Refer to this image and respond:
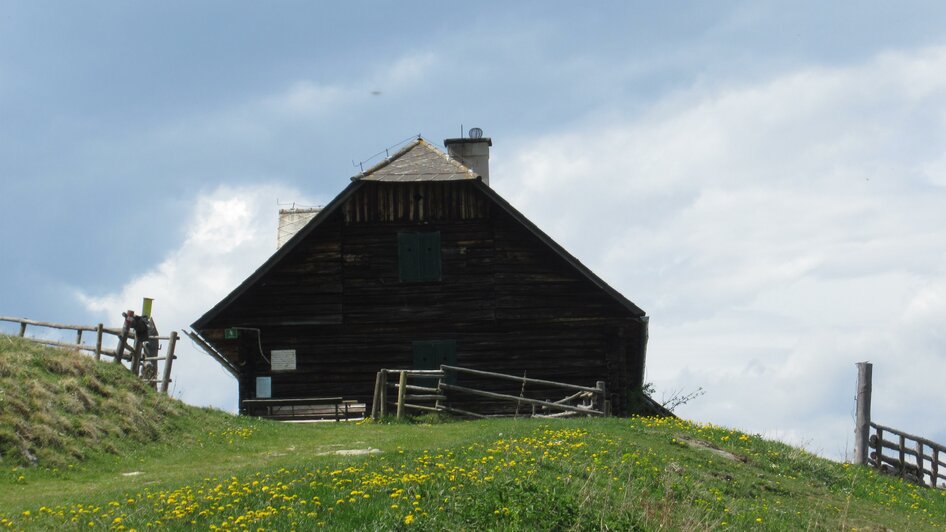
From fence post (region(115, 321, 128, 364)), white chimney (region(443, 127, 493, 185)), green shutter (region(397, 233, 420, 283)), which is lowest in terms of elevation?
fence post (region(115, 321, 128, 364))

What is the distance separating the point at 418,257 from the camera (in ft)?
96.6

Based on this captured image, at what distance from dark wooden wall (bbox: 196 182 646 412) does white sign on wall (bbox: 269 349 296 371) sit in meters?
0.18

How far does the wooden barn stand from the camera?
95.7 feet

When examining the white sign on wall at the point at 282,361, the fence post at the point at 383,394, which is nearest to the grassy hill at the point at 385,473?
the fence post at the point at 383,394

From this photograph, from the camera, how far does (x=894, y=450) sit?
27766 millimetres

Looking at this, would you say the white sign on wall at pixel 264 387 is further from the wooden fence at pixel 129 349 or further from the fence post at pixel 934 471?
the fence post at pixel 934 471

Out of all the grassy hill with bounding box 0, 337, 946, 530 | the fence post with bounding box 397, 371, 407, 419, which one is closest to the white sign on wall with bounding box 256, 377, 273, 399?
the grassy hill with bounding box 0, 337, 946, 530

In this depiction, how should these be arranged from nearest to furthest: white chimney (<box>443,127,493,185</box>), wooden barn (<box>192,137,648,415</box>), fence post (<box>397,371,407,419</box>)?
fence post (<box>397,371,407,419</box>)
wooden barn (<box>192,137,648,415</box>)
white chimney (<box>443,127,493,185</box>)

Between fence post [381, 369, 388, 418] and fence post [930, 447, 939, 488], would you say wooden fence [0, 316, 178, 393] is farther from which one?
fence post [930, 447, 939, 488]

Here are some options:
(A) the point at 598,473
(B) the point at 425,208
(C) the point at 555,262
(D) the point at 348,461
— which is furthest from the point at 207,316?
(A) the point at 598,473

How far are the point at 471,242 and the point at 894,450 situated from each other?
494 inches

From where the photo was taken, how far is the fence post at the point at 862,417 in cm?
2659

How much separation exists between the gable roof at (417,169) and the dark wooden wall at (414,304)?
439 mm

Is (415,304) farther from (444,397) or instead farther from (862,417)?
(862,417)
